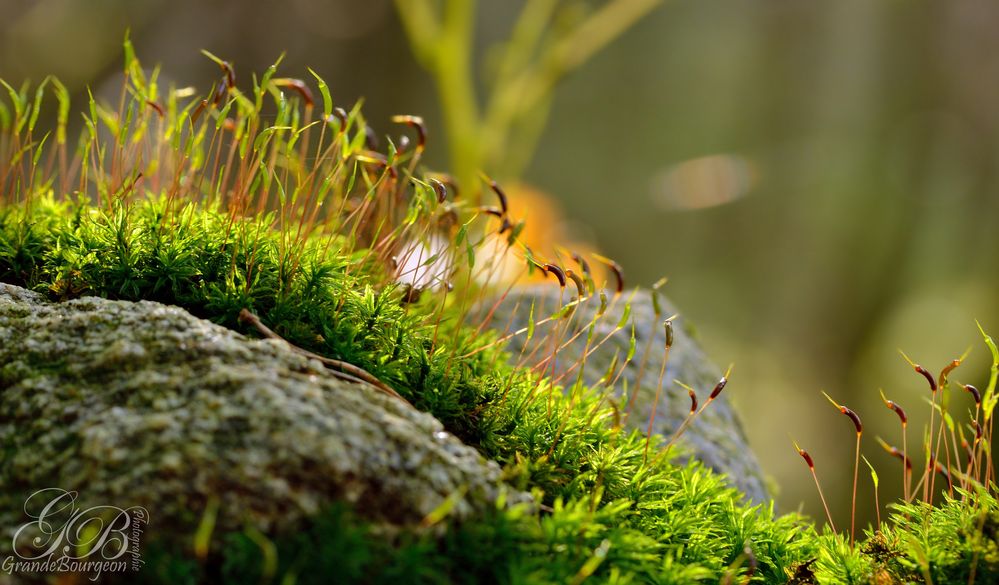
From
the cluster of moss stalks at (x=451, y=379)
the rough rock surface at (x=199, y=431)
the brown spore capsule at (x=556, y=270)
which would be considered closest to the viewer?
the rough rock surface at (x=199, y=431)

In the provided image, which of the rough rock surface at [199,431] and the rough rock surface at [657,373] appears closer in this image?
the rough rock surface at [199,431]

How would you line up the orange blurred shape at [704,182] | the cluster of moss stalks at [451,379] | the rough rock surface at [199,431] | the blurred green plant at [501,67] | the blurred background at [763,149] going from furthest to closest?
the orange blurred shape at [704,182]
the blurred background at [763,149]
the blurred green plant at [501,67]
the cluster of moss stalks at [451,379]
the rough rock surface at [199,431]

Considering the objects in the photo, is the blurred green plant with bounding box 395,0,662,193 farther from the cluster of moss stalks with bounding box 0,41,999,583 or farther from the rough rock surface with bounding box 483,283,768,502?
the cluster of moss stalks with bounding box 0,41,999,583

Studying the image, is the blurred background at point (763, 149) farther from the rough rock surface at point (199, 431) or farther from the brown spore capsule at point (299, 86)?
the rough rock surface at point (199, 431)

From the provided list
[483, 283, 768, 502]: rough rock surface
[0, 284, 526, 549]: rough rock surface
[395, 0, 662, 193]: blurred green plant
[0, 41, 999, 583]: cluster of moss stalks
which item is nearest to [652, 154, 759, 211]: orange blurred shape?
[395, 0, 662, 193]: blurred green plant

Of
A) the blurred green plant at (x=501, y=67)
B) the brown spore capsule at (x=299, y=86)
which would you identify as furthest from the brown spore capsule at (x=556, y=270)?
the blurred green plant at (x=501, y=67)

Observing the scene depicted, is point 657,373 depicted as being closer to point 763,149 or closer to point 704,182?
point 704,182

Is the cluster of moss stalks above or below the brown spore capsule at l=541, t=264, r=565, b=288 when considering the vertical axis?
below

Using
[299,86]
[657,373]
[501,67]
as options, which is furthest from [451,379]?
[501,67]

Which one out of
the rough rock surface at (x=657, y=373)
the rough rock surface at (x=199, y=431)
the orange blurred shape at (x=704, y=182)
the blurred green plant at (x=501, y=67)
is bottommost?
the rough rock surface at (x=199, y=431)
